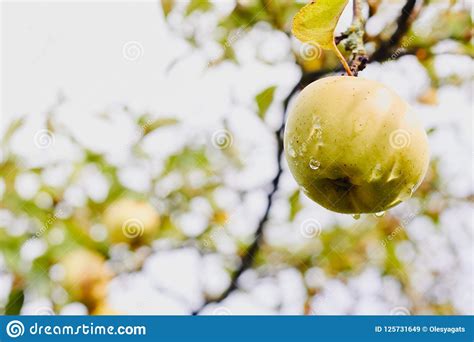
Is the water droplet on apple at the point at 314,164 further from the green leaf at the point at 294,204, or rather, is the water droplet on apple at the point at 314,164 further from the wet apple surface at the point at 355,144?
the green leaf at the point at 294,204

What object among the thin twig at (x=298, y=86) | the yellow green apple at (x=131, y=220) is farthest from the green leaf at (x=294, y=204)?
the yellow green apple at (x=131, y=220)

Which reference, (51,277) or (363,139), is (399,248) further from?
(363,139)

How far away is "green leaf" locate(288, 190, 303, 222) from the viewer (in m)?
1.77

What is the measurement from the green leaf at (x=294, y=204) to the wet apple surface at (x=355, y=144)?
89 centimetres

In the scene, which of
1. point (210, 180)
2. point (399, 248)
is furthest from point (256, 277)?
point (399, 248)

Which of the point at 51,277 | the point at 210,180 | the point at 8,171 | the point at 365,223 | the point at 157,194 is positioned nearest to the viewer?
the point at 51,277

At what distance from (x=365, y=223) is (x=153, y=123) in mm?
860

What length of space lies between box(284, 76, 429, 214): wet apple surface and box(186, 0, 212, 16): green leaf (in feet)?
2.72

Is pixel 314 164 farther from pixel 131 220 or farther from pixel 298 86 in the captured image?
pixel 131 220

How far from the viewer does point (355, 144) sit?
805mm

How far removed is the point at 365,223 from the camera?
211cm

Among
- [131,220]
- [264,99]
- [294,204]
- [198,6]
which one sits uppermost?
[198,6]

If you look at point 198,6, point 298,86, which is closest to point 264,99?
point 298,86

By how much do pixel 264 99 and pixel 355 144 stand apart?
75cm
